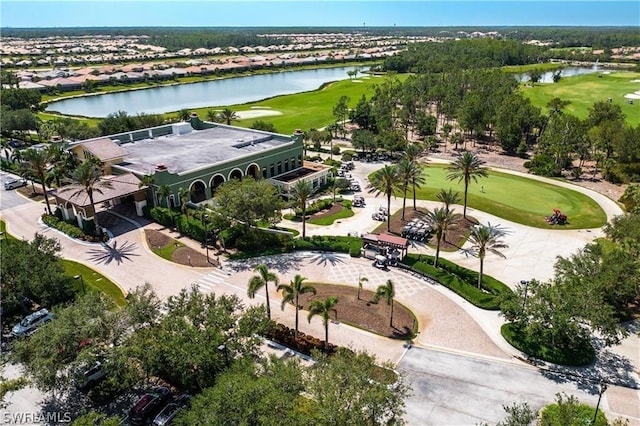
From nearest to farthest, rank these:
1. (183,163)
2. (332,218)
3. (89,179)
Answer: (89,179), (332,218), (183,163)

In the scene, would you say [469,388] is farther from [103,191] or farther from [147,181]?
[103,191]

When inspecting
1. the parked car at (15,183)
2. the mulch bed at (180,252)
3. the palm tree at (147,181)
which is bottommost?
the mulch bed at (180,252)

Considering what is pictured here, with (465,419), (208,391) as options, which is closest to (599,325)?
(465,419)

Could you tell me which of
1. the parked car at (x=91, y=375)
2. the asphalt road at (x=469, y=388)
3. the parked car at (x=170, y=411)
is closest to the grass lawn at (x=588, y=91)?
the asphalt road at (x=469, y=388)

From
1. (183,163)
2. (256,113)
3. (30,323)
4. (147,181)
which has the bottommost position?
(30,323)

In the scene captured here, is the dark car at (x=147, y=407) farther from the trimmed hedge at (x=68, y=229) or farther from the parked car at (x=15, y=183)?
the parked car at (x=15, y=183)

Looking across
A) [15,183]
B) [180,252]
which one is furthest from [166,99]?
[180,252]

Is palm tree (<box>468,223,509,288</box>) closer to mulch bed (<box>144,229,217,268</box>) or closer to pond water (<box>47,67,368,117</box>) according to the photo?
mulch bed (<box>144,229,217,268</box>)
